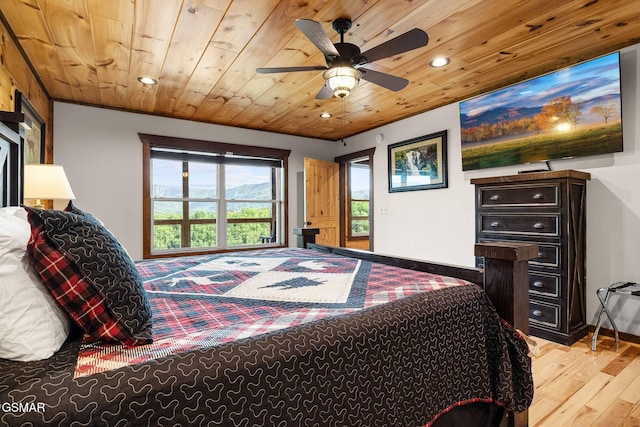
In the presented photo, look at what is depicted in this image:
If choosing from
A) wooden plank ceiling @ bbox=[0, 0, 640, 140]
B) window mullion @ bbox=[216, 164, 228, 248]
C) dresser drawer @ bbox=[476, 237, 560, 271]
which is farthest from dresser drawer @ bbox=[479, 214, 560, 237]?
window mullion @ bbox=[216, 164, 228, 248]

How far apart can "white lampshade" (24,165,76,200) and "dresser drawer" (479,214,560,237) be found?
355cm

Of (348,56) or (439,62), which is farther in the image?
(439,62)

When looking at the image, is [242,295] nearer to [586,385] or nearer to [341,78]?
[341,78]

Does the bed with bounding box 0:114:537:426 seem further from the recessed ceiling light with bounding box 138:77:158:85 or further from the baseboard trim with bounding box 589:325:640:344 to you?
the recessed ceiling light with bounding box 138:77:158:85

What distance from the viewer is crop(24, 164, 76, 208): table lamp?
7.43ft

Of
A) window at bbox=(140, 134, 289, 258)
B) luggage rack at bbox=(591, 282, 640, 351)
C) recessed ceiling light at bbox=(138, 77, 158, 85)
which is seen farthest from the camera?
window at bbox=(140, 134, 289, 258)

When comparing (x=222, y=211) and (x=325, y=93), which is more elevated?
(x=325, y=93)

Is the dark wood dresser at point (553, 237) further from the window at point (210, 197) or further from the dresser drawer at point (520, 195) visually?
the window at point (210, 197)

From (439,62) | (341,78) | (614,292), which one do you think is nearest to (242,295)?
(341,78)

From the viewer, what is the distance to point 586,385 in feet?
6.70

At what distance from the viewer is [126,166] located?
13.4 ft

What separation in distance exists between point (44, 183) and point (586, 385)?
3937mm

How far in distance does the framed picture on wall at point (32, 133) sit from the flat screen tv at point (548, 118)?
4.09 metres

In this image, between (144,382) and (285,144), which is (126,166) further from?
(144,382)
